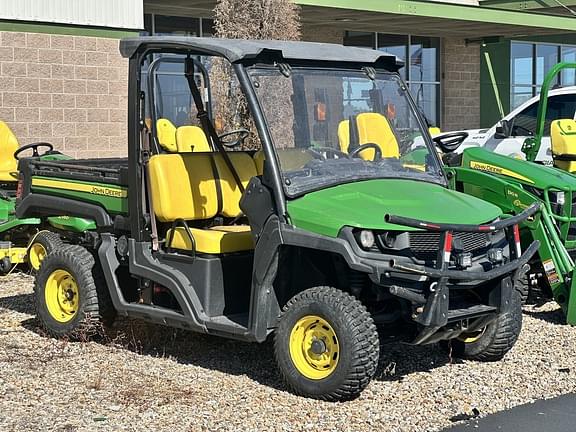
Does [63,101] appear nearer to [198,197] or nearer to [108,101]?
[108,101]

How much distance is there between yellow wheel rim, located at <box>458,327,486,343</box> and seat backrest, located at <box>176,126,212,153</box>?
2.87 m

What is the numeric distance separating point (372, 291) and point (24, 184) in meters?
3.37

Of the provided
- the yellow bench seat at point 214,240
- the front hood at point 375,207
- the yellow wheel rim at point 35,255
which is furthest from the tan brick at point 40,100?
the front hood at point 375,207

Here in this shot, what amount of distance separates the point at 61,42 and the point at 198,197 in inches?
324

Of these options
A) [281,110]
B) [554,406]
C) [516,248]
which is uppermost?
[281,110]

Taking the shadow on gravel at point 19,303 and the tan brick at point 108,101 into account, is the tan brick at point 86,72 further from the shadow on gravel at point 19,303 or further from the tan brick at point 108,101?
the shadow on gravel at point 19,303

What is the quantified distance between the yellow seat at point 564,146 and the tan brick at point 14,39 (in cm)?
753

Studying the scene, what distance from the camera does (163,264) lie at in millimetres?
6668

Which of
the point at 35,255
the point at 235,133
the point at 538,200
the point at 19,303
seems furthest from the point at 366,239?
the point at 35,255

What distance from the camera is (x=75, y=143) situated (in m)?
14.5

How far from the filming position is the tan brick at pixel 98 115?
14578 millimetres

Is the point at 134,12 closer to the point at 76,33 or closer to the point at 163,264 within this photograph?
the point at 76,33

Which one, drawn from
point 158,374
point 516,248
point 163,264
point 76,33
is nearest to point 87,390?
point 158,374

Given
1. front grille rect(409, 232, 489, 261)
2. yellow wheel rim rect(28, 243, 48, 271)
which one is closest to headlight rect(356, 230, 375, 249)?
front grille rect(409, 232, 489, 261)
